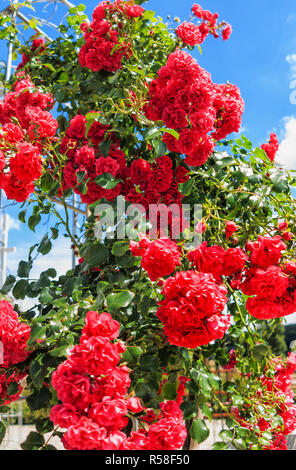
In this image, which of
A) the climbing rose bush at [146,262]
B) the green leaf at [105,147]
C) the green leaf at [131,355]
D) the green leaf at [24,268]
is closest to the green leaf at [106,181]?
the climbing rose bush at [146,262]

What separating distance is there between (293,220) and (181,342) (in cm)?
66

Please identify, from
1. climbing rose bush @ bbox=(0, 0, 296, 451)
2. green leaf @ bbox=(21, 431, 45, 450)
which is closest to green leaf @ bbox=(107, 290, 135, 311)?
climbing rose bush @ bbox=(0, 0, 296, 451)

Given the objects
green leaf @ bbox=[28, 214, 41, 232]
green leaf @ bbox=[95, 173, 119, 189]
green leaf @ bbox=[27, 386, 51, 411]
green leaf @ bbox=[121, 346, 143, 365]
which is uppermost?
green leaf @ bbox=[95, 173, 119, 189]

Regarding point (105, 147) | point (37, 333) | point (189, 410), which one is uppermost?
point (105, 147)

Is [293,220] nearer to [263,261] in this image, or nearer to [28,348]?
[263,261]

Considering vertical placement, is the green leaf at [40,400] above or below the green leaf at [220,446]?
above

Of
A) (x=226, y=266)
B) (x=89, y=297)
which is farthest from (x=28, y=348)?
(x=226, y=266)

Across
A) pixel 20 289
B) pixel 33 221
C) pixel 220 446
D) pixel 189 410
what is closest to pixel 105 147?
pixel 33 221

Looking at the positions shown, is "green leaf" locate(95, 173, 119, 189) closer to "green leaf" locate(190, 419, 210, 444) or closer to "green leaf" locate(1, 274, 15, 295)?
"green leaf" locate(1, 274, 15, 295)

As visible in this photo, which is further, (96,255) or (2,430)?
(96,255)

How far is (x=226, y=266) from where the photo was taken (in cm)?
112

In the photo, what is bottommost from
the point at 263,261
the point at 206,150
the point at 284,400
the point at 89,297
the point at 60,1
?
the point at 284,400

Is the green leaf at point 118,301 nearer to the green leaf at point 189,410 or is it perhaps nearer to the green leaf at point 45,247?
the green leaf at point 189,410

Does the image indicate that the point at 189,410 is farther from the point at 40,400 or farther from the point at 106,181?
the point at 106,181
